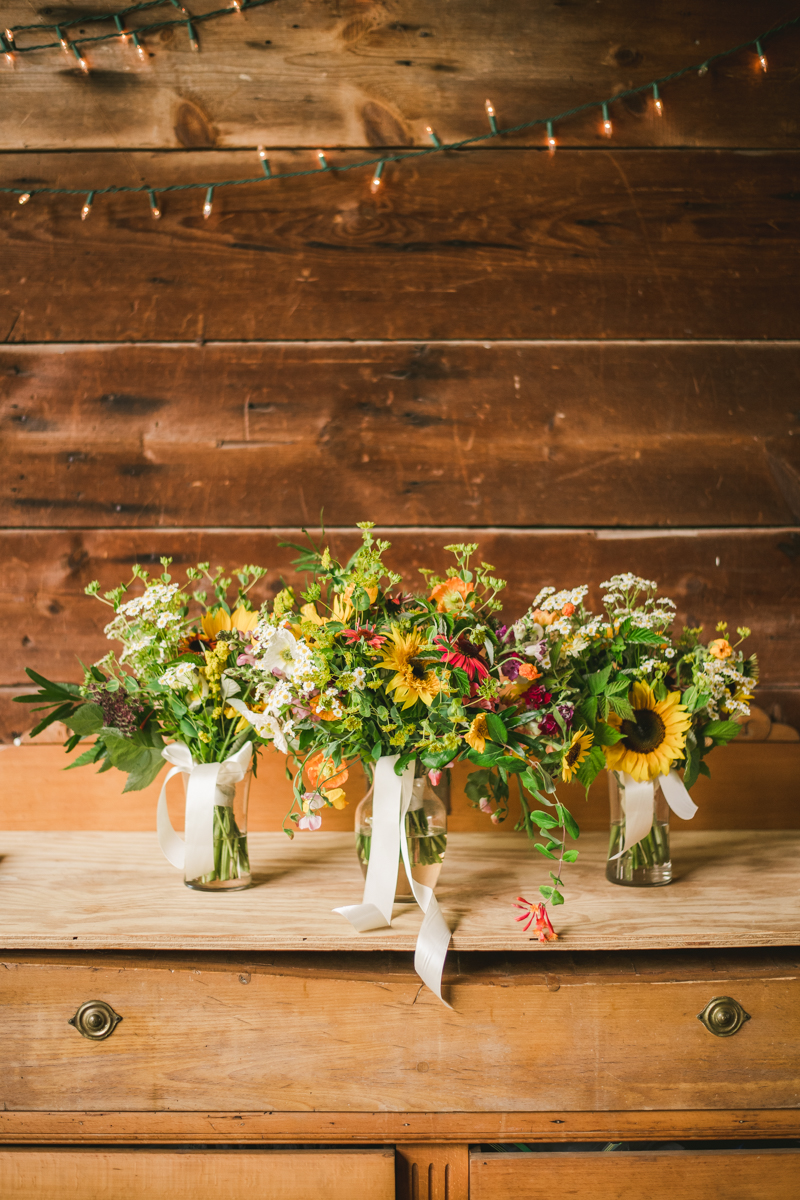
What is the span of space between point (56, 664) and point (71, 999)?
603 millimetres

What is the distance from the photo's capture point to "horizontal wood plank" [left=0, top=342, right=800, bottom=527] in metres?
1.33

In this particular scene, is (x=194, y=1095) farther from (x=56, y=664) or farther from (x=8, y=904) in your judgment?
(x=56, y=664)

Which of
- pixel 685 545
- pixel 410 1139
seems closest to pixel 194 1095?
pixel 410 1139

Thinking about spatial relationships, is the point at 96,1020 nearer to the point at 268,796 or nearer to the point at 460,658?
the point at 268,796

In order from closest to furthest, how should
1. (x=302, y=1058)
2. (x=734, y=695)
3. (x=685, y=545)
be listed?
1. (x=302, y=1058)
2. (x=734, y=695)
3. (x=685, y=545)

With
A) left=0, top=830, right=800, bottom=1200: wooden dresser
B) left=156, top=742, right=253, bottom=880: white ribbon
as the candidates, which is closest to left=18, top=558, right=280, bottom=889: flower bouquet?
left=156, top=742, right=253, bottom=880: white ribbon

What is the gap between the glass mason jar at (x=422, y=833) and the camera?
94 centimetres

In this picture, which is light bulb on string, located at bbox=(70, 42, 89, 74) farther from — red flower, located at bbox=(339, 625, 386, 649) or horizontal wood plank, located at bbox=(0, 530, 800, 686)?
red flower, located at bbox=(339, 625, 386, 649)

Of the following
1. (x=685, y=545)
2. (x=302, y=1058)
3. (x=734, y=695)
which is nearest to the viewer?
(x=302, y=1058)

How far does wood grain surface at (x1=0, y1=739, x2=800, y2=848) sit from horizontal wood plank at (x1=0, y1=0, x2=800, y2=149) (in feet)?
3.45

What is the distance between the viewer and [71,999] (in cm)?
90

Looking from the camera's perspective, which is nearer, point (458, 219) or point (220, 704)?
point (220, 704)

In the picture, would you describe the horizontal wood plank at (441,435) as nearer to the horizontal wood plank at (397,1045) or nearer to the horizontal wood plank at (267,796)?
the horizontal wood plank at (267,796)

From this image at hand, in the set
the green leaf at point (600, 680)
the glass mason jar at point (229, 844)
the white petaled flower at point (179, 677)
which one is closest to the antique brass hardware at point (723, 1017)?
the green leaf at point (600, 680)
